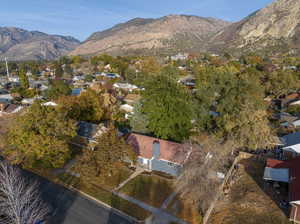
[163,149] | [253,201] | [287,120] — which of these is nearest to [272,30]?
[287,120]

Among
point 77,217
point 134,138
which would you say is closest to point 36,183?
point 77,217

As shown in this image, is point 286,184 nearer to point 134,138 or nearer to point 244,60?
point 134,138

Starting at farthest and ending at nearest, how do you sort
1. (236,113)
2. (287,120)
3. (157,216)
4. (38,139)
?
1. (287,120)
2. (236,113)
3. (38,139)
4. (157,216)

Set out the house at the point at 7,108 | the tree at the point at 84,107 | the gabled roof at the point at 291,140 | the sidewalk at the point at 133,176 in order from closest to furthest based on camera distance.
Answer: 1. the sidewalk at the point at 133,176
2. the gabled roof at the point at 291,140
3. the tree at the point at 84,107
4. the house at the point at 7,108

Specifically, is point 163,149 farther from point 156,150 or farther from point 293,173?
point 293,173

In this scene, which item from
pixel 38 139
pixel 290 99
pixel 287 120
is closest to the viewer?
pixel 38 139

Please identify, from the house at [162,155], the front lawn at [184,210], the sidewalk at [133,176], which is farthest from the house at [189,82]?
the front lawn at [184,210]

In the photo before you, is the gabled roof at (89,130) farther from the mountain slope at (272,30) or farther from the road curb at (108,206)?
the mountain slope at (272,30)
